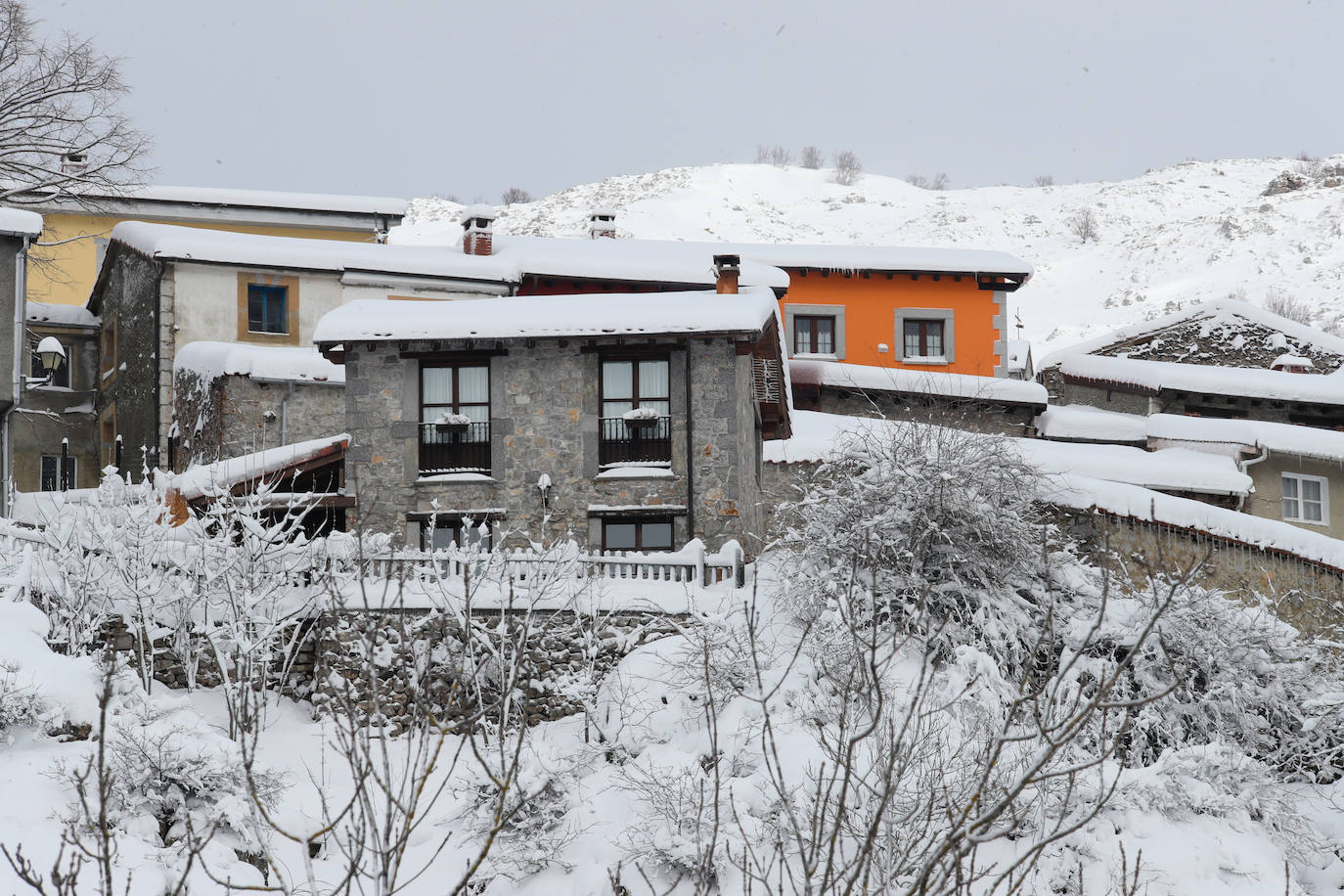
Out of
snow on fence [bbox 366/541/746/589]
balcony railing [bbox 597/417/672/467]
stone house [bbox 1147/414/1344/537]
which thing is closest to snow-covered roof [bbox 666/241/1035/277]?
stone house [bbox 1147/414/1344/537]

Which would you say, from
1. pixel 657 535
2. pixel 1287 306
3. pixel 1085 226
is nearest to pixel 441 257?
pixel 657 535

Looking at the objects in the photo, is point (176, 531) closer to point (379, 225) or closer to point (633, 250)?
point (633, 250)

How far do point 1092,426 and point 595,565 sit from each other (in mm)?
15746

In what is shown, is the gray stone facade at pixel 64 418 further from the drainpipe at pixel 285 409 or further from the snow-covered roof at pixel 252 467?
the snow-covered roof at pixel 252 467

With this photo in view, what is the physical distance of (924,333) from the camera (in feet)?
111

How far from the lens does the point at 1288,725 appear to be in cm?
1512

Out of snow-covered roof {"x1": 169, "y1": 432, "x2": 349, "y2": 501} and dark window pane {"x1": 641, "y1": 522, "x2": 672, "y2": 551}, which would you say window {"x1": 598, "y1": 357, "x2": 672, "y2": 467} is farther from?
snow-covered roof {"x1": 169, "y1": 432, "x2": 349, "y2": 501}

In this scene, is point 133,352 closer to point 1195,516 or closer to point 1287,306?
point 1195,516

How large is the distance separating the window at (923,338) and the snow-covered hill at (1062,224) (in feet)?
92.2

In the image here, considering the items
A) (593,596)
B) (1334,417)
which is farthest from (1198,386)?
(593,596)

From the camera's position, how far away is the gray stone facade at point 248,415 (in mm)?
24031

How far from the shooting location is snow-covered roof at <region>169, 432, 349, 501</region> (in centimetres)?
1972

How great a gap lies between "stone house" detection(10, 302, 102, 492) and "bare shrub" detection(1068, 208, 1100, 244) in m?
68.2

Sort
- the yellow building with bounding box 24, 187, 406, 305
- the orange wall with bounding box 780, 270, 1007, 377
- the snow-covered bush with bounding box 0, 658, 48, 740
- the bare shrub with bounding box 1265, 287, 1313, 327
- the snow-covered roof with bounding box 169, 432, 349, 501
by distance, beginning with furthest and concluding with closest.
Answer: the bare shrub with bounding box 1265, 287, 1313, 327 < the yellow building with bounding box 24, 187, 406, 305 < the orange wall with bounding box 780, 270, 1007, 377 < the snow-covered roof with bounding box 169, 432, 349, 501 < the snow-covered bush with bounding box 0, 658, 48, 740
